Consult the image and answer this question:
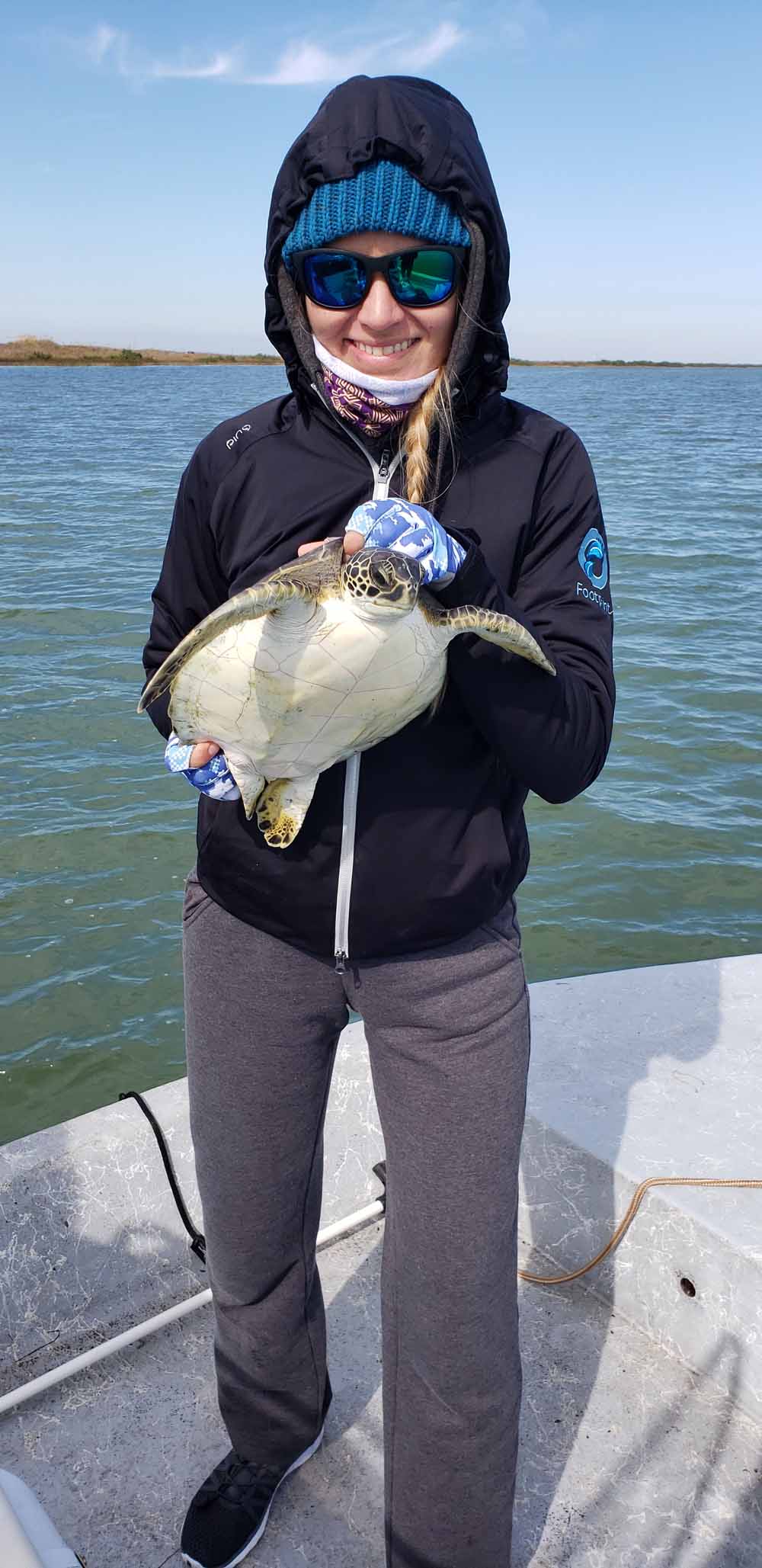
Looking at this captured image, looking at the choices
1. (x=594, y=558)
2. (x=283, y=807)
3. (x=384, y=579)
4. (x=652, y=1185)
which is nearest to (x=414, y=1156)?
(x=283, y=807)

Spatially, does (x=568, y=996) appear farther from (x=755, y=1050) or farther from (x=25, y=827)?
(x=25, y=827)

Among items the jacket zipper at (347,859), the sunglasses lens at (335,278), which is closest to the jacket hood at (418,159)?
the sunglasses lens at (335,278)

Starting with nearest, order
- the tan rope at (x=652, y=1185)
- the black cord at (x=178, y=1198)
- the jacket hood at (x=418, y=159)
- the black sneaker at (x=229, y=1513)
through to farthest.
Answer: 1. the jacket hood at (x=418, y=159)
2. the black sneaker at (x=229, y=1513)
3. the tan rope at (x=652, y=1185)
4. the black cord at (x=178, y=1198)

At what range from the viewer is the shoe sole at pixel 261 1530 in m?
2.65

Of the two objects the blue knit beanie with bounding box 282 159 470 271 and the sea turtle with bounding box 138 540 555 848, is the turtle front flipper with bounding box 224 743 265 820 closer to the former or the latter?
the sea turtle with bounding box 138 540 555 848

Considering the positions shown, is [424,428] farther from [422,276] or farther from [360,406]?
[422,276]

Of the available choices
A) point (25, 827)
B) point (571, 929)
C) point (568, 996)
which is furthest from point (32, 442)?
point (568, 996)

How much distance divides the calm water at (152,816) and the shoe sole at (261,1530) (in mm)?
2849

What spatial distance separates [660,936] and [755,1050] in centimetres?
345

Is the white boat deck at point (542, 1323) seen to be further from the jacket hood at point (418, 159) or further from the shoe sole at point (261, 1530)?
the jacket hood at point (418, 159)

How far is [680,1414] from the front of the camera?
3.05m

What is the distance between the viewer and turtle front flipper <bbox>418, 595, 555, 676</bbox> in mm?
1870

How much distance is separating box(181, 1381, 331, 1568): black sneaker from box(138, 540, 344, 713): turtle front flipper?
2030 mm

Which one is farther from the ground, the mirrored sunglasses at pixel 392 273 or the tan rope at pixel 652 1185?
the mirrored sunglasses at pixel 392 273
